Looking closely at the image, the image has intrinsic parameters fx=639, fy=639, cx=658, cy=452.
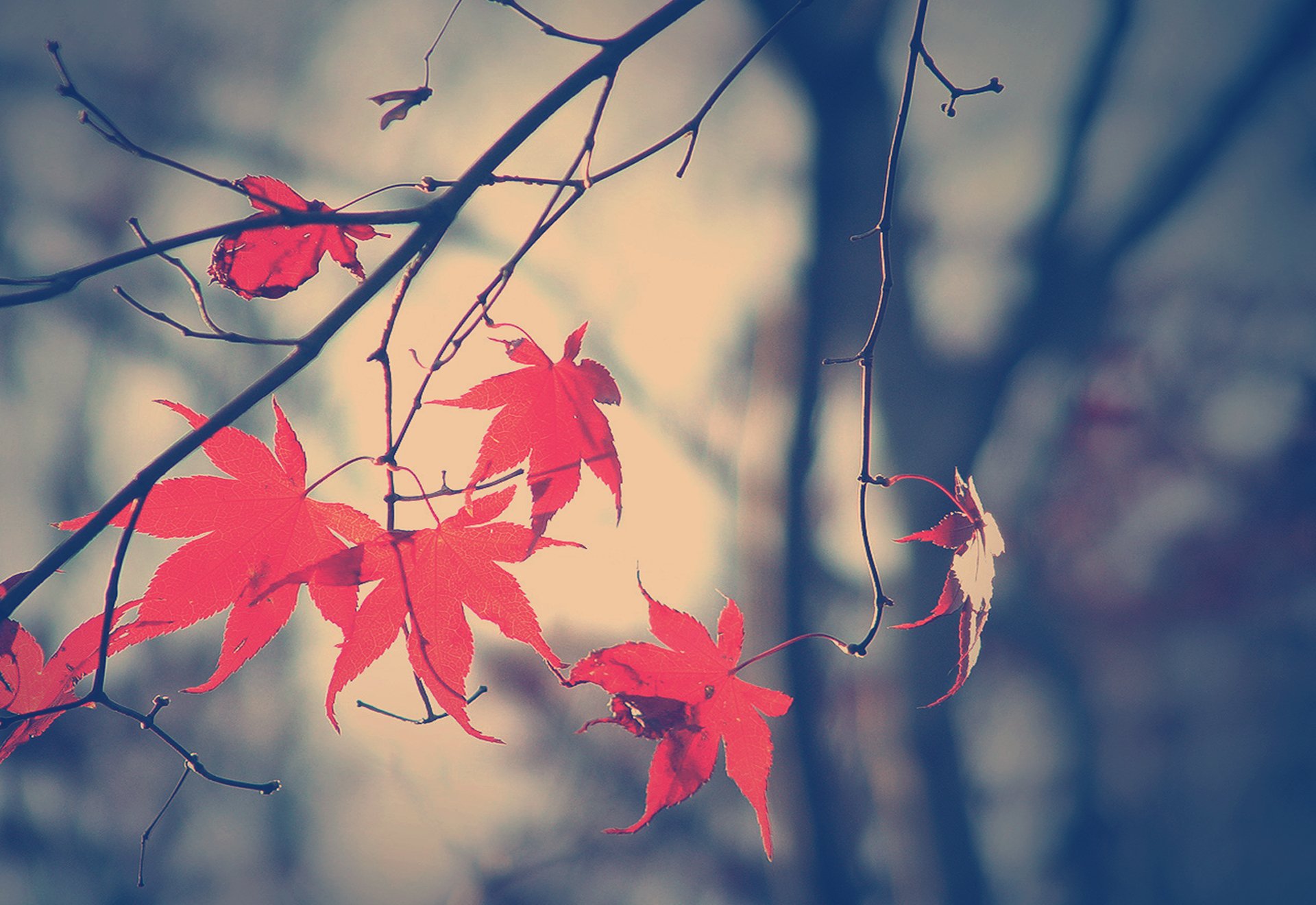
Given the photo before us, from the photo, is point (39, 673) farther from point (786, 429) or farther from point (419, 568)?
point (786, 429)

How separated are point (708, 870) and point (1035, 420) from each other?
816 millimetres

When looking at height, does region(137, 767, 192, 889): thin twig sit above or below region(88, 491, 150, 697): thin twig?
below

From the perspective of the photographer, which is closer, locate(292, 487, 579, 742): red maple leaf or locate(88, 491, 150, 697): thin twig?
locate(88, 491, 150, 697): thin twig

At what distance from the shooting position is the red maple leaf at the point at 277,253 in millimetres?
463

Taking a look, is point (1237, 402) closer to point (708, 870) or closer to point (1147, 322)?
point (1147, 322)

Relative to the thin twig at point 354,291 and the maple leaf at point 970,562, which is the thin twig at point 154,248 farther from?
the maple leaf at point 970,562

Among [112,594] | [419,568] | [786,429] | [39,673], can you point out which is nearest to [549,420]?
[419,568]

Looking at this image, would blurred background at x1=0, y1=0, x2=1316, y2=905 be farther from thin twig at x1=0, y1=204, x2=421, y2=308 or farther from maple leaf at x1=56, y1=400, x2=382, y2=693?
thin twig at x1=0, y1=204, x2=421, y2=308

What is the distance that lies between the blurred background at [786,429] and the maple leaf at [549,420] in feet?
1.37

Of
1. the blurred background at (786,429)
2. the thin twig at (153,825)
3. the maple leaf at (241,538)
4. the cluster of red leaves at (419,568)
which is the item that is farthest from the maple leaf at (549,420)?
the blurred background at (786,429)

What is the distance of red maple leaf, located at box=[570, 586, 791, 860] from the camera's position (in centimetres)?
45

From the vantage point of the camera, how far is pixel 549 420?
1.41 feet

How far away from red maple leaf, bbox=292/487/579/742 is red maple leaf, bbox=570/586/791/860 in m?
0.07

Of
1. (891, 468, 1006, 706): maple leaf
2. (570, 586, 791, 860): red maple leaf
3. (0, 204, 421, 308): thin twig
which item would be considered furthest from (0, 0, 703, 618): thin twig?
(891, 468, 1006, 706): maple leaf
